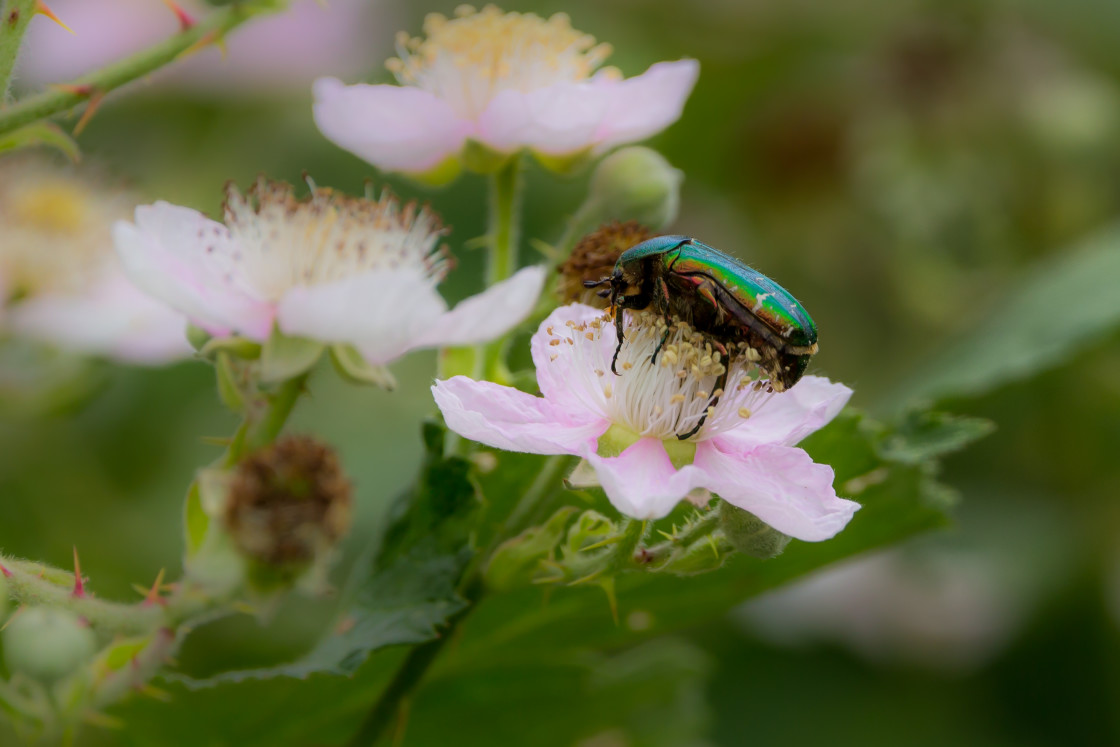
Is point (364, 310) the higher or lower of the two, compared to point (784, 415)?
lower

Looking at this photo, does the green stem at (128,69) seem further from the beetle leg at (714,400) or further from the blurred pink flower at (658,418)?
the beetle leg at (714,400)

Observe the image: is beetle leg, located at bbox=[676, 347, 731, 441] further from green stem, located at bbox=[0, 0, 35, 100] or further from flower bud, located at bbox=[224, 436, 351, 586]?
green stem, located at bbox=[0, 0, 35, 100]

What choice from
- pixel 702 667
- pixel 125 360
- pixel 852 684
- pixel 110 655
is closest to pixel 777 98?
pixel 852 684

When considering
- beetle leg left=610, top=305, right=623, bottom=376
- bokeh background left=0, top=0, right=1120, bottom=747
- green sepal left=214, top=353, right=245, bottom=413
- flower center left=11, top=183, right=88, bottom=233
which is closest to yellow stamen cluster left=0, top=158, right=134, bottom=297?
flower center left=11, top=183, right=88, bottom=233

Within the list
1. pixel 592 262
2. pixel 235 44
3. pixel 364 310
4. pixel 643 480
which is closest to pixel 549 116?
pixel 592 262

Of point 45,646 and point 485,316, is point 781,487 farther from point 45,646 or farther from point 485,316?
point 45,646

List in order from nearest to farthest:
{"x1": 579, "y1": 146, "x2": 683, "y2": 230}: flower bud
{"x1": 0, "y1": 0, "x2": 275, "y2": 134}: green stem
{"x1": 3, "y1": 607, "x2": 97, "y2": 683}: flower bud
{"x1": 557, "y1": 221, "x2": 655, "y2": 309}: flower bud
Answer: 1. {"x1": 3, "y1": 607, "x2": 97, "y2": 683}: flower bud
2. {"x1": 0, "y1": 0, "x2": 275, "y2": 134}: green stem
3. {"x1": 557, "y1": 221, "x2": 655, "y2": 309}: flower bud
4. {"x1": 579, "y1": 146, "x2": 683, "y2": 230}: flower bud
